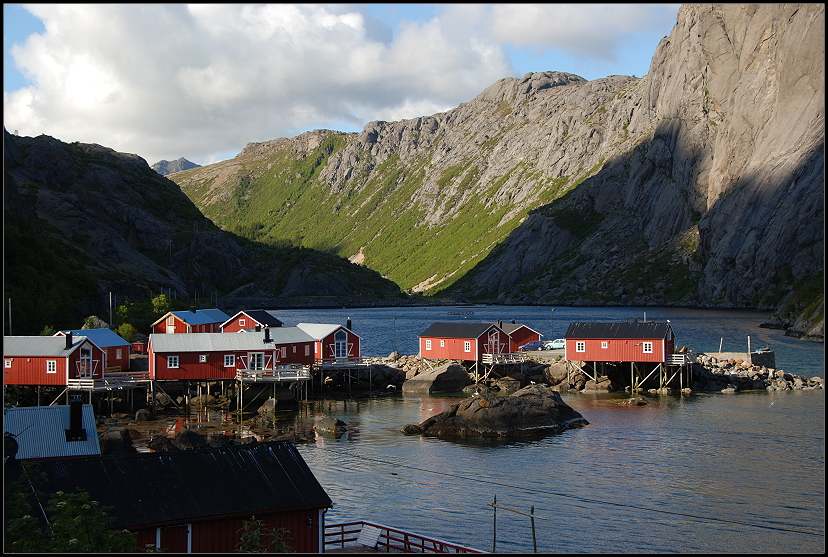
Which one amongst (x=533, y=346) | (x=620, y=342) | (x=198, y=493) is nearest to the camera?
(x=198, y=493)

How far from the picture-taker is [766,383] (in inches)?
2785

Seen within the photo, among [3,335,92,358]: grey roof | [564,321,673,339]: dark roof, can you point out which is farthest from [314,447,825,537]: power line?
[564,321,673,339]: dark roof

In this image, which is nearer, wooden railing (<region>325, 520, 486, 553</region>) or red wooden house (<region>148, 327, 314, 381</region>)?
wooden railing (<region>325, 520, 486, 553</region>)

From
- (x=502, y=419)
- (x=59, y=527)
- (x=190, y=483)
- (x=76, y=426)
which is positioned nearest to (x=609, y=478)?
(x=502, y=419)

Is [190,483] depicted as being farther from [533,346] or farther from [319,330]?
[533,346]

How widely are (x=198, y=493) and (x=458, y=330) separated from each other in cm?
5716

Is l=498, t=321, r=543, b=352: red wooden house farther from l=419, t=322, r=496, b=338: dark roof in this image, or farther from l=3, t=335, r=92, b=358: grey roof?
l=3, t=335, r=92, b=358: grey roof

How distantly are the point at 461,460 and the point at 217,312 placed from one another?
173 ft

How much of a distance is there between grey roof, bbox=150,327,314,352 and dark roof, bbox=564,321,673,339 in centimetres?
2867

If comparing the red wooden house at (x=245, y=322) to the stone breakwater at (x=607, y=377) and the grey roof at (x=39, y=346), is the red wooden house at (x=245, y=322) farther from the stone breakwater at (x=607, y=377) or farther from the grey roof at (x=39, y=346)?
the grey roof at (x=39, y=346)

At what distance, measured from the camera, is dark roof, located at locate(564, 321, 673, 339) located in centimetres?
6944

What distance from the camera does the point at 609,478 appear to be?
38062 mm

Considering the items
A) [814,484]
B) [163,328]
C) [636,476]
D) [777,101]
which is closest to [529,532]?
[636,476]

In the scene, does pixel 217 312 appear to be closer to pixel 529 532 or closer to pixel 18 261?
pixel 18 261
